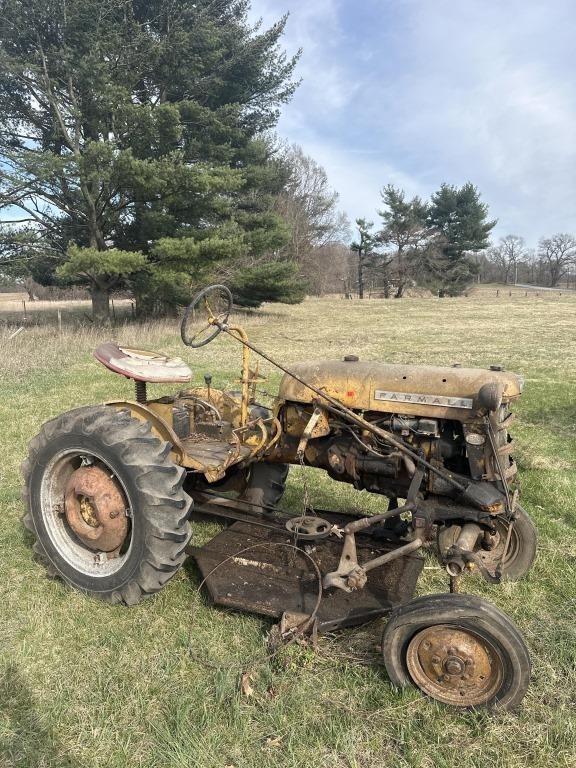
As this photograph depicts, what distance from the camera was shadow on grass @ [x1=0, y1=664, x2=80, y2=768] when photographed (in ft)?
6.66

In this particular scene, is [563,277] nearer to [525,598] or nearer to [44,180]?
[44,180]

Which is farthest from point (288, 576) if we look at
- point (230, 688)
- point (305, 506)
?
point (230, 688)

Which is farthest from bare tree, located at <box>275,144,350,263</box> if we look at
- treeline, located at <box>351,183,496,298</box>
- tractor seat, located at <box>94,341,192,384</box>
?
tractor seat, located at <box>94,341,192,384</box>

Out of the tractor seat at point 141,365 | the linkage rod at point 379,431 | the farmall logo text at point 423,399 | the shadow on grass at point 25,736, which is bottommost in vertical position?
the shadow on grass at point 25,736

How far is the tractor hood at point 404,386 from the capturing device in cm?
283

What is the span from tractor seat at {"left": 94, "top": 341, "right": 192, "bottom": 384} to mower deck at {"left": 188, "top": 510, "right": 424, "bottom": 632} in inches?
42.2

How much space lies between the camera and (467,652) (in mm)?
2258

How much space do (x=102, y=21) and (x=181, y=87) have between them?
10.4 feet

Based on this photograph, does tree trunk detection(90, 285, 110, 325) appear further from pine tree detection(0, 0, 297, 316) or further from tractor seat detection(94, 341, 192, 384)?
tractor seat detection(94, 341, 192, 384)

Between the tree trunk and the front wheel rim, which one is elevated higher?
the tree trunk

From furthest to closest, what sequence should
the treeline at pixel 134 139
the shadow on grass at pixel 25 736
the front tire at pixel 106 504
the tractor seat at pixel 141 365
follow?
the treeline at pixel 134 139, the tractor seat at pixel 141 365, the front tire at pixel 106 504, the shadow on grass at pixel 25 736

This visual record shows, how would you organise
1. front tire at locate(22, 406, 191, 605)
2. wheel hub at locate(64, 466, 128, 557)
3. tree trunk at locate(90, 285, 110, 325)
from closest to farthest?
front tire at locate(22, 406, 191, 605)
wheel hub at locate(64, 466, 128, 557)
tree trunk at locate(90, 285, 110, 325)

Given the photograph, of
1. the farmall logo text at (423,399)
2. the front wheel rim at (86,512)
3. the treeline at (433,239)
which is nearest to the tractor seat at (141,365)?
the front wheel rim at (86,512)

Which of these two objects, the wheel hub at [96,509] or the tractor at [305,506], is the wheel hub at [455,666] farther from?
the wheel hub at [96,509]
